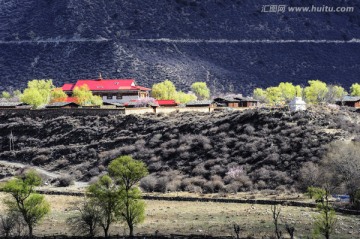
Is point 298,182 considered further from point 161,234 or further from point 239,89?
point 239,89

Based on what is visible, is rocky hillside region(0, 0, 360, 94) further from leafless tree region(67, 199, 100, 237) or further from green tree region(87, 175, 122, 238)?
leafless tree region(67, 199, 100, 237)

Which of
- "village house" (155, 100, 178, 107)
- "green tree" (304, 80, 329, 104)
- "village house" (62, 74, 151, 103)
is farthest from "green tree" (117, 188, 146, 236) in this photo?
"green tree" (304, 80, 329, 104)

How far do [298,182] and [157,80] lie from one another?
2775 inches

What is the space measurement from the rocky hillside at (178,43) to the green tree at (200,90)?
6.26 m

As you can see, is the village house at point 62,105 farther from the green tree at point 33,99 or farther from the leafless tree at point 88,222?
the leafless tree at point 88,222

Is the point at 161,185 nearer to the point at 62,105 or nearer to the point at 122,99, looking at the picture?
the point at 62,105

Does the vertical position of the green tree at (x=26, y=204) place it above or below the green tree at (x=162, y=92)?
below

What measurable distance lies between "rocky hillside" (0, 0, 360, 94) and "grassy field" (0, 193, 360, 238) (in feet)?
236

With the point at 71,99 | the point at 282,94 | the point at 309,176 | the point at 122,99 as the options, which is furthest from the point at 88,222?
the point at 282,94

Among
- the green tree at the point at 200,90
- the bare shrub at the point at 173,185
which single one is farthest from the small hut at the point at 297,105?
the green tree at the point at 200,90

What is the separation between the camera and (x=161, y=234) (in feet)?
153

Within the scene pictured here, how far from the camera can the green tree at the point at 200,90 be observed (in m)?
119

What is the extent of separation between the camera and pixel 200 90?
120 meters

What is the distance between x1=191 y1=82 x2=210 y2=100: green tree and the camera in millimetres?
118875
